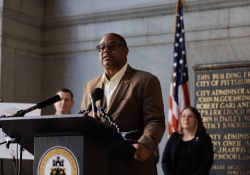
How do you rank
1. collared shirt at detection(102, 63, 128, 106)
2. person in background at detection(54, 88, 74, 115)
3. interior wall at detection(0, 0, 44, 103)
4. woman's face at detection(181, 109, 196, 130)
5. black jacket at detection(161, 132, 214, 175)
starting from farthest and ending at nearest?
1. interior wall at detection(0, 0, 44, 103)
2. person in background at detection(54, 88, 74, 115)
3. woman's face at detection(181, 109, 196, 130)
4. black jacket at detection(161, 132, 214, 175)
5. collared shirt at detection(102, 63, 128, 106)

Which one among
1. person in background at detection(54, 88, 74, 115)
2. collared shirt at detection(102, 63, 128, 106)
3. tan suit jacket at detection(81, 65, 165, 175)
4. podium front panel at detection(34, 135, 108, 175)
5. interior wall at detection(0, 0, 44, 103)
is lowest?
podium front panel at detection(34, 135, 108, 175)

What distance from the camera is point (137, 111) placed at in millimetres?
3617

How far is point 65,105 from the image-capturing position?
6953 mm

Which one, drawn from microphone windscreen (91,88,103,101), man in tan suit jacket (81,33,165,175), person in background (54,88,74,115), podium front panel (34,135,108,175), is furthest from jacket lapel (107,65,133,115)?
person in background (54,88,74,115)

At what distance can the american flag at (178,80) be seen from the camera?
24.3 ft

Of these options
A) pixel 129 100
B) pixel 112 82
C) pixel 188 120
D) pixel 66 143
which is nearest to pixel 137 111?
pixel 129 100

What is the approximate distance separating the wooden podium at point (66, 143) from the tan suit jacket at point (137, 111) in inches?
16.6

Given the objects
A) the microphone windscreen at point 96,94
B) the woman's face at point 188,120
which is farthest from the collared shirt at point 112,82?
the woman's face at point 188,120

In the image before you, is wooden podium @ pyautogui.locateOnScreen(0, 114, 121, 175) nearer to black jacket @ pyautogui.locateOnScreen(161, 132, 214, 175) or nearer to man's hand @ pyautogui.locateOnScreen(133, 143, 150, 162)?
man's hand @ pyautogui.locateOnScreen(133, 143, 150, 162)

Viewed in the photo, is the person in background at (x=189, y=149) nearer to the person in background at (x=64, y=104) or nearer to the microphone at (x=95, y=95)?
the person in background at (x=64, y=104)

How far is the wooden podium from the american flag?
435 cm

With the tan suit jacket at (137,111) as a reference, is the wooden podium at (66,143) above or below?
below

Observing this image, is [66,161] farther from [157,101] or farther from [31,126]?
[157,101]

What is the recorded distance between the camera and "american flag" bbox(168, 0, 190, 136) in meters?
7.41
